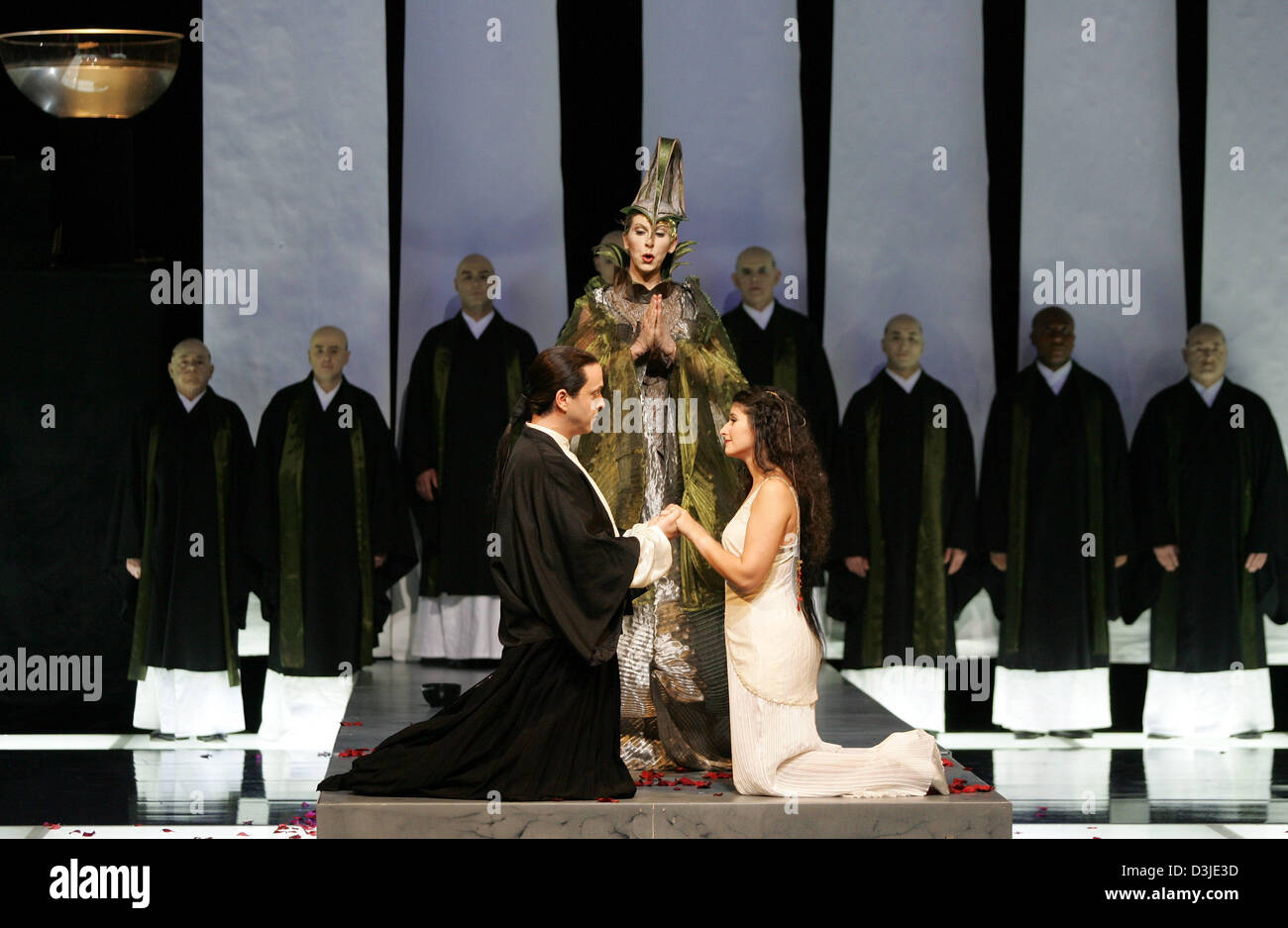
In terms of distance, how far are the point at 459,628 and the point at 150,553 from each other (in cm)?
132

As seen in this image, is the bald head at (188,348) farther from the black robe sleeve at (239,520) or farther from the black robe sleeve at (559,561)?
the black robe sleeve at (559,561)

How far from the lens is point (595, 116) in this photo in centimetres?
800

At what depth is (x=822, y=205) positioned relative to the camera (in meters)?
8.14

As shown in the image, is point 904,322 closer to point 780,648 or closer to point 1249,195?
point 1249,195

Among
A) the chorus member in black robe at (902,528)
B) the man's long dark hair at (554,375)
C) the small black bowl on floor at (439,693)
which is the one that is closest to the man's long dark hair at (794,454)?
the man's long dark hair at (554,375)

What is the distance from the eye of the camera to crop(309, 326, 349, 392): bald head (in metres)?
7.82

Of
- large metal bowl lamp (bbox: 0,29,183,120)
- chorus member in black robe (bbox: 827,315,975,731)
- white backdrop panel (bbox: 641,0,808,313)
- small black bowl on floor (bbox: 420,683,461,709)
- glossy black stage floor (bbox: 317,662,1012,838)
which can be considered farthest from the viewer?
white backdrop panel (bbox: 641,0,808,313)

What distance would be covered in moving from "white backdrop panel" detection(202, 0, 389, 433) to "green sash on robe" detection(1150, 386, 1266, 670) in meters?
3.48

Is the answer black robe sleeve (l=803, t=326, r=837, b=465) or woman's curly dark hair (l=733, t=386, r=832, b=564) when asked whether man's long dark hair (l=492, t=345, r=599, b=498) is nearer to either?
woman's curly dark hair (l=733, t=386, r=832, b=564)

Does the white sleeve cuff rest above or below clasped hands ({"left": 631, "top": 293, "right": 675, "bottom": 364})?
below

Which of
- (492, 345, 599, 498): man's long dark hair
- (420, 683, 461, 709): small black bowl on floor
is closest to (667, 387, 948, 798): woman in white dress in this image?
(492, 345, 599, 498): man's long dark hair
